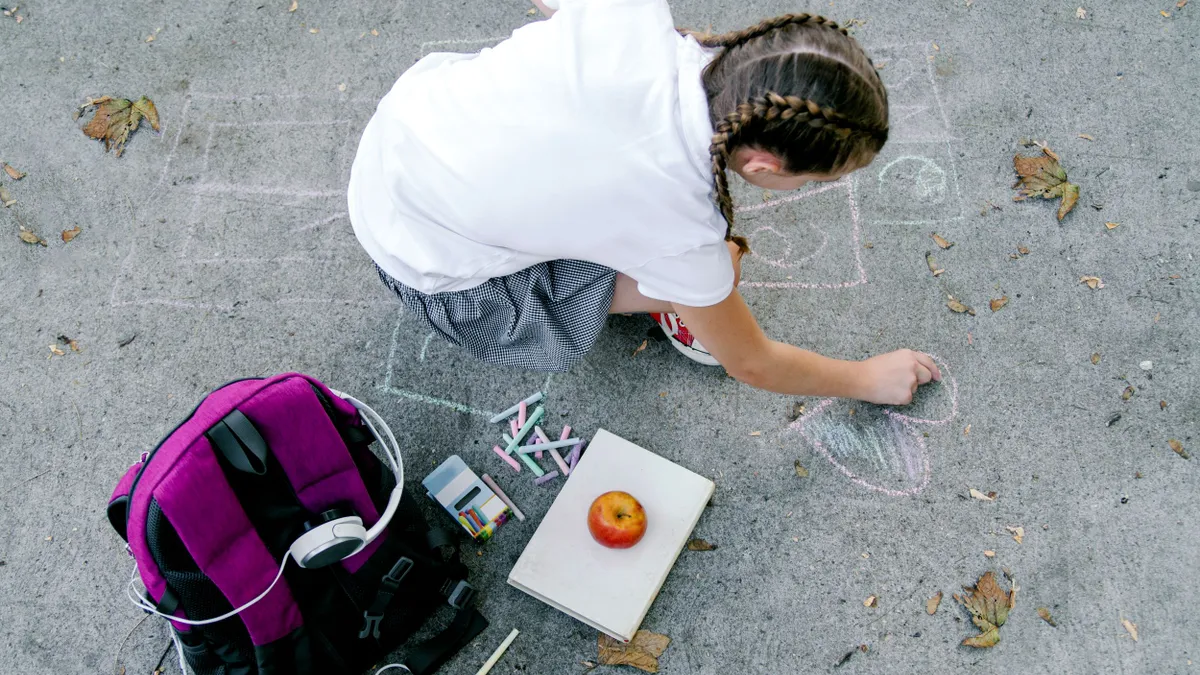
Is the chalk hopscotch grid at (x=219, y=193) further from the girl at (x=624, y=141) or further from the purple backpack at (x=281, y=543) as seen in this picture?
the girl at (x=624, y=141)

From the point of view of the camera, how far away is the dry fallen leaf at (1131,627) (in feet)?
6.56

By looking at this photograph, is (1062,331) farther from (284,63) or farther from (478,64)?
(284,63)

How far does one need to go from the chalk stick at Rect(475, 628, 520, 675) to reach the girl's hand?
1112mm

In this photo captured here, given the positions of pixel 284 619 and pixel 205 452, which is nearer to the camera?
pixel 205 452

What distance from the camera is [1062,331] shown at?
2328mm

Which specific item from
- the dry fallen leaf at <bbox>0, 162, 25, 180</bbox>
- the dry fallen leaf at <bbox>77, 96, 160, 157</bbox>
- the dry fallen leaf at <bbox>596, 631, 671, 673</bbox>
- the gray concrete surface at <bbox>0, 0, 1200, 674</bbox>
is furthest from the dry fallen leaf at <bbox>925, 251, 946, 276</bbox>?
the dry fallen leaf at <bbox>0, 162, 25, 180</bbox>

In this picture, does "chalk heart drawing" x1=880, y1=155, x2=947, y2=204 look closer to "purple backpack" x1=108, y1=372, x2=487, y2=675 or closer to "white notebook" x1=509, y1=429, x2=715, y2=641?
"white notebook" x1=509, y1=429, x2=715, y2=641

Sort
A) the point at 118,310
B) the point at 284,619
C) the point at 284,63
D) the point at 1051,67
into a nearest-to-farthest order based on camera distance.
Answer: the point at 284,619
the point at 118,310
the point at 1051,67
the point at 284,63

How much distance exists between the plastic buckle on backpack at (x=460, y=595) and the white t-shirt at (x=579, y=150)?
918 millimetres

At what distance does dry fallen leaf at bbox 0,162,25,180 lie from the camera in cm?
277

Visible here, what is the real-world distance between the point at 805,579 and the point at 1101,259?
135cm

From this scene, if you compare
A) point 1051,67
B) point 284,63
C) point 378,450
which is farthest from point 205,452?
point 1051,67

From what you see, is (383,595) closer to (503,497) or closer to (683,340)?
(503,497)

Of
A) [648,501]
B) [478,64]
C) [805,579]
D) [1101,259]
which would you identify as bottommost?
[805,579]
